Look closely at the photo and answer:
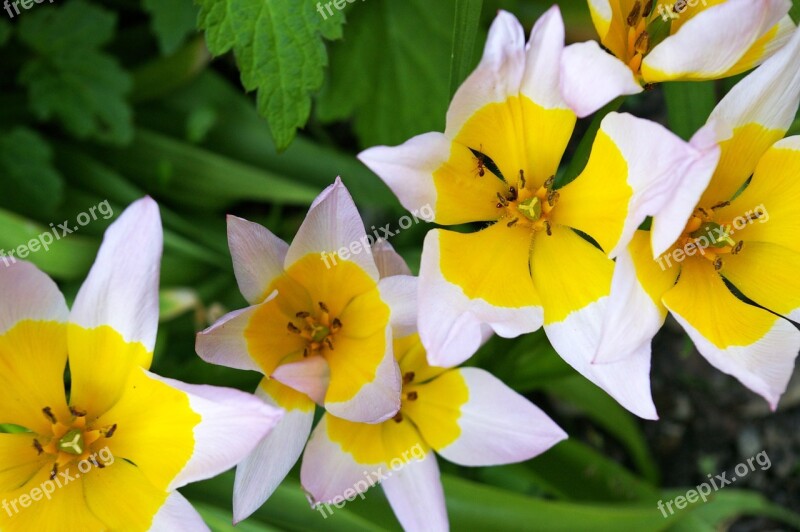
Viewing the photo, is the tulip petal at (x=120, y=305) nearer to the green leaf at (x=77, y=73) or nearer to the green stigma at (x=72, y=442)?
the green stigma at (x=72, y=442)

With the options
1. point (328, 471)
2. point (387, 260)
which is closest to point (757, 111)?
point (387, 260)

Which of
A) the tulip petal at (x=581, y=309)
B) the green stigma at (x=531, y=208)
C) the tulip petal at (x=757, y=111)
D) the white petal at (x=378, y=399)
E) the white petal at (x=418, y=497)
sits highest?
Result: the tulip petal at (x=757, y=111)

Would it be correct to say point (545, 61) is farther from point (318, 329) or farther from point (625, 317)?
point (318, 329)

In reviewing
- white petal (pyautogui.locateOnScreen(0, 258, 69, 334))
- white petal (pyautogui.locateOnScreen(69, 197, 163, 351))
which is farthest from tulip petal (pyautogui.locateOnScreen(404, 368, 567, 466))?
white petal (pyautogui.locateOnScreen(0, 258, 69, 334))

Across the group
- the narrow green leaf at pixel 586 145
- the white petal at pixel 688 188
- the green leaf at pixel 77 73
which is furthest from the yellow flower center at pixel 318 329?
the green leaf at pixel 77 73

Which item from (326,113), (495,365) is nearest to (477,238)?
(495,365)

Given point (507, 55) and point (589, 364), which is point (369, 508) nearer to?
point (589, 364)
